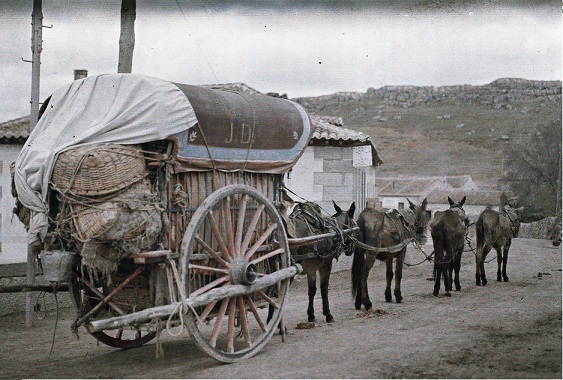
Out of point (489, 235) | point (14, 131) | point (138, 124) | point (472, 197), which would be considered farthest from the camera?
point (472, 197)

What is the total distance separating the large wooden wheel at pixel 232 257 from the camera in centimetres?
700

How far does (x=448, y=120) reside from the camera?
97.2 metres

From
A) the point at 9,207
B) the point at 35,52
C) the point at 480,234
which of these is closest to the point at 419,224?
the point at 480,234

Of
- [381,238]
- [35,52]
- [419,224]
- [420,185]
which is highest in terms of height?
[35,52]

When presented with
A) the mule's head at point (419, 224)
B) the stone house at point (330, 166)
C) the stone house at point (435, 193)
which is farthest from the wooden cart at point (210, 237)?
the stone house at point (435, 193)

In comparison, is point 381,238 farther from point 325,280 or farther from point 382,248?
point 325,280

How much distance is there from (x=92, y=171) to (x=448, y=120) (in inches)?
3740

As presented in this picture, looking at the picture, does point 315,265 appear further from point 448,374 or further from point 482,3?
point 482,3

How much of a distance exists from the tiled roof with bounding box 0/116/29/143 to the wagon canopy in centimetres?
639

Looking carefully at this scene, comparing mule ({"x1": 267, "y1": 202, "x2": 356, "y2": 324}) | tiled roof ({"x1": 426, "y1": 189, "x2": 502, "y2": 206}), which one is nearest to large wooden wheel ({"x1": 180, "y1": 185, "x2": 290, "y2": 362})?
mule ({"x1": 267, "y1": 202, "x2": 356, "y2": 324})

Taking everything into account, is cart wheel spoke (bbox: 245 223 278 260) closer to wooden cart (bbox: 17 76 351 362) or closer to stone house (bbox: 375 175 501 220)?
wooden cart (bbox: 17 76 351 362)

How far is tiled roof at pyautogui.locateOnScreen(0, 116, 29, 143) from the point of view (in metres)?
13.2

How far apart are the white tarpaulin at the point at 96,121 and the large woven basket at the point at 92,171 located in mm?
122

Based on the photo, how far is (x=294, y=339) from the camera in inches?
354
